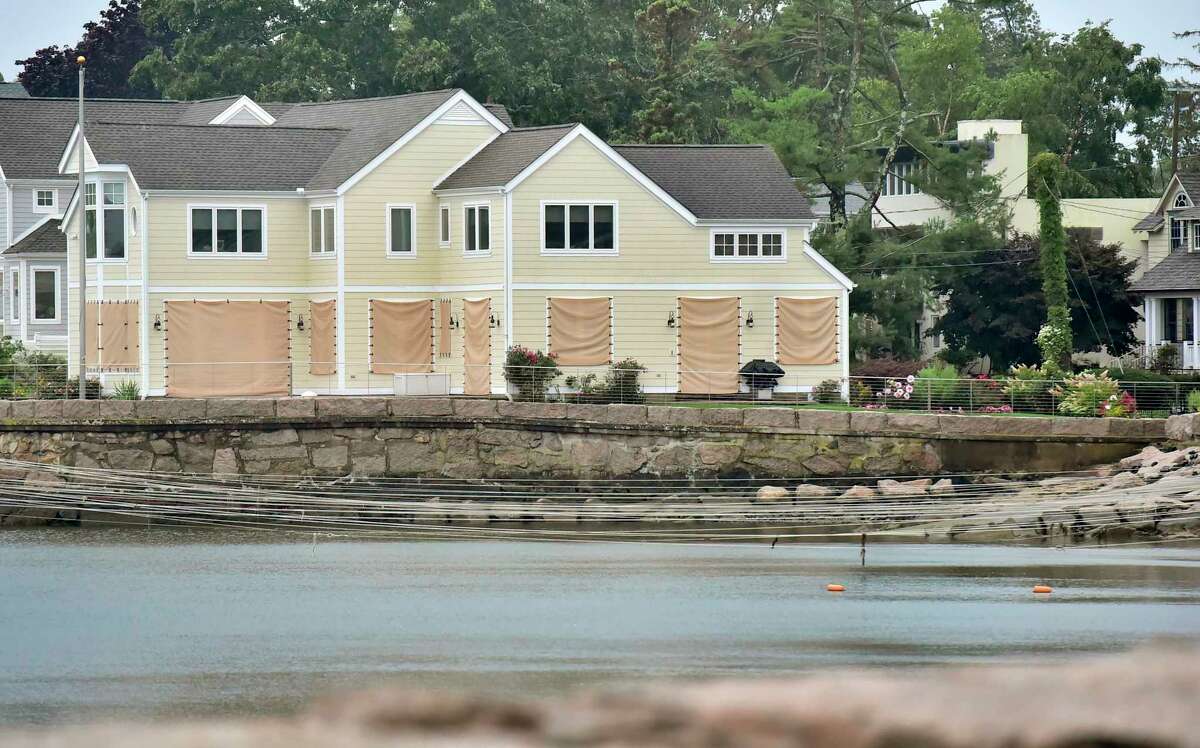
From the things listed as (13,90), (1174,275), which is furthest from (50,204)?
(1174,275)

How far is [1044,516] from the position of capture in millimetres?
34938

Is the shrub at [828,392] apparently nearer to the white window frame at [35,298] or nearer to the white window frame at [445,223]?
the white window frame at [445,223]

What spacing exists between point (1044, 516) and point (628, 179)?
14903 millimetres

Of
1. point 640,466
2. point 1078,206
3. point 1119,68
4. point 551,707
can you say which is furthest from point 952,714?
point 1119,68

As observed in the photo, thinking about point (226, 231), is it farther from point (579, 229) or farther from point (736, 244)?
point (736, 244)

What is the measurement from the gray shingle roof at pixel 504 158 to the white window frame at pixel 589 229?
117 cm

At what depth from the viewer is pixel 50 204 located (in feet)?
187

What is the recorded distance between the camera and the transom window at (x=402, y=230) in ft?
151

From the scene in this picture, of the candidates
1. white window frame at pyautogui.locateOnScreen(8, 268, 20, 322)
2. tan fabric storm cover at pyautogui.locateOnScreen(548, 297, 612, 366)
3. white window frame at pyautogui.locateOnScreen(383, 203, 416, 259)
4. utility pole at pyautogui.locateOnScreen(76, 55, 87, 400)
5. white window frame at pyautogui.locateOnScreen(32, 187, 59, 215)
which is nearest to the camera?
utility pole at pyautogui.locateOnScreen(76, 55, 87, 400)

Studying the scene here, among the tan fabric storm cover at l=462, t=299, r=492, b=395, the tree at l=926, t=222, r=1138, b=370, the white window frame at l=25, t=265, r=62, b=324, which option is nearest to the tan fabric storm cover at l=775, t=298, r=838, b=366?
the tan fabric storm cover at l=462, t=299, r=492, b=395

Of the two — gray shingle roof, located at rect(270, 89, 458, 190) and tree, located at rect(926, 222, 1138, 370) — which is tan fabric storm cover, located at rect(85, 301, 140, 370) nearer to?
gray shingle roof, located at rect(270, 89, 458, 190)

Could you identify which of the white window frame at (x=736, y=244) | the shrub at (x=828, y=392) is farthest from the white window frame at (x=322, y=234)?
the shrub at (x=828, y=392)

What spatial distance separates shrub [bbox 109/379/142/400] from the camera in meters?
42.6

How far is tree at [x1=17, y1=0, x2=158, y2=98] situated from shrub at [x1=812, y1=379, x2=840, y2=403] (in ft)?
148
